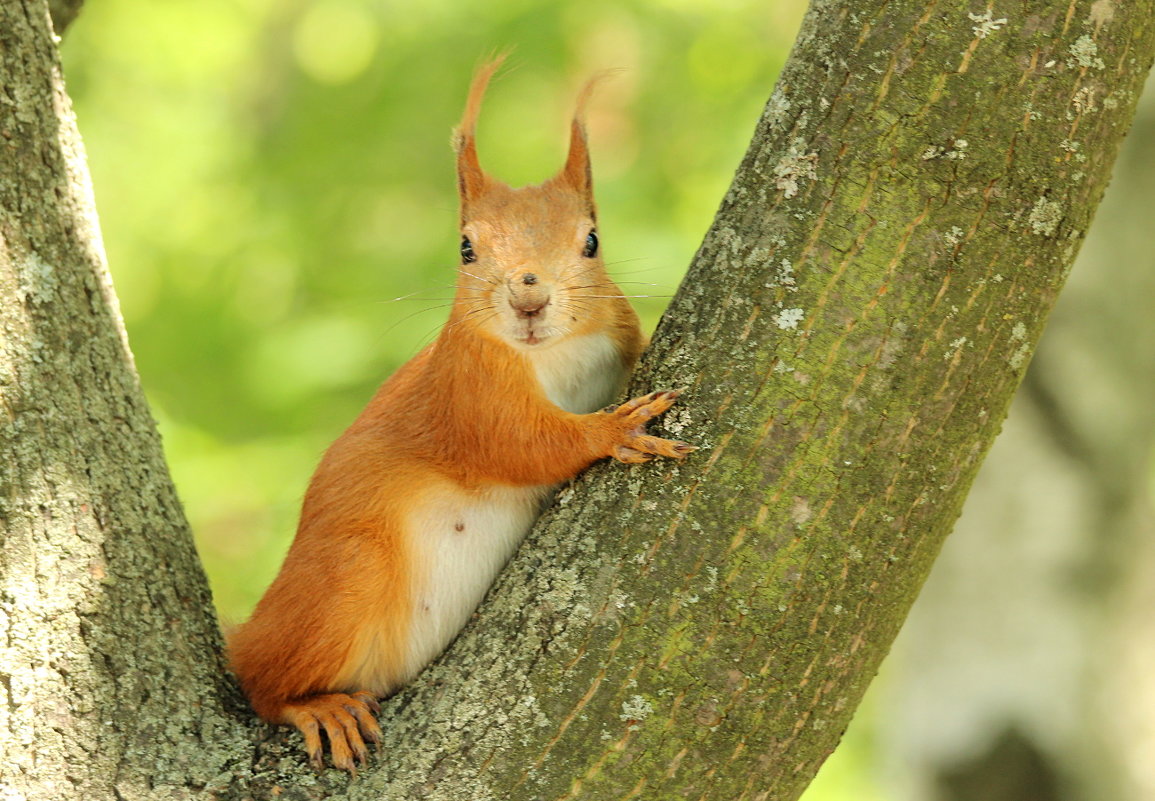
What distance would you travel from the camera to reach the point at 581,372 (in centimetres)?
264

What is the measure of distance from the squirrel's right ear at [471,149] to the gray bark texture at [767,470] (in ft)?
2.73

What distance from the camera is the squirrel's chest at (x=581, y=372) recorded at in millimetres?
2592

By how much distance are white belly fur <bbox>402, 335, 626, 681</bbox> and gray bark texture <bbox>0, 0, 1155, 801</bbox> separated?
0.45 meters

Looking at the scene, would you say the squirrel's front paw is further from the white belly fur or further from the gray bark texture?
the white belly fur

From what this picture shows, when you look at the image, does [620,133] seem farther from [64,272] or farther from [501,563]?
[64,272]

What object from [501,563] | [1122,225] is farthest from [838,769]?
[501,563]

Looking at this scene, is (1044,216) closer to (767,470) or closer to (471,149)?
(767,470)

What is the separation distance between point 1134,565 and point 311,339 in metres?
3.49

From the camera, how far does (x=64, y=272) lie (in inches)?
79.0

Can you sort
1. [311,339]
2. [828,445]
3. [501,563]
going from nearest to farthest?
1. [828,445]
2. [501,563]
3. [311,339]

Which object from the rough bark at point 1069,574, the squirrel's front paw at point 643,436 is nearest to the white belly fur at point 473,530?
the squirrel's front paw at point 643,436

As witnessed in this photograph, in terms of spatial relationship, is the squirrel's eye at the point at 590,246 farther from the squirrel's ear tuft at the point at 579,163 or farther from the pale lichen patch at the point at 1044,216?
the pale lichen patch at the point at 1044,216

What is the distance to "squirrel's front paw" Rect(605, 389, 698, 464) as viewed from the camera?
74.8 inches

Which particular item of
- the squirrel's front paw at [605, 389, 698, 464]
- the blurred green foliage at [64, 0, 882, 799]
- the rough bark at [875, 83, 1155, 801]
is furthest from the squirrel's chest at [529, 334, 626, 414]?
the rough bark at [875, 83, 1155, 801]
